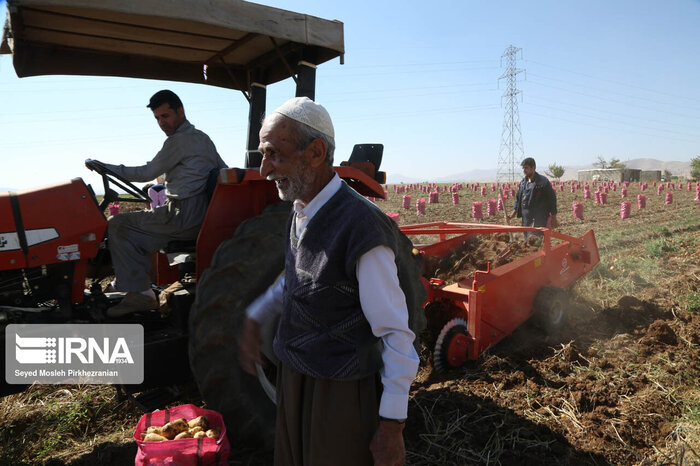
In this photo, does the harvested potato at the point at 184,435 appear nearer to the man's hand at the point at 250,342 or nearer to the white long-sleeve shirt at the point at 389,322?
the man's hand at the point at 250,342

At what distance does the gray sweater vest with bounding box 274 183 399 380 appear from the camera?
1415 mm

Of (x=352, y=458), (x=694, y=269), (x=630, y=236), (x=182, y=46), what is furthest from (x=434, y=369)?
(x=630, y=236)

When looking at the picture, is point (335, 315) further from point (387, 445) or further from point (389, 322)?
point (387, 445)

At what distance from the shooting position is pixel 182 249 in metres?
3.31

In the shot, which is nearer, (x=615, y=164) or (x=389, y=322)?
(x=389, y=322)

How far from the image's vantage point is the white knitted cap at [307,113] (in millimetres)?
1470

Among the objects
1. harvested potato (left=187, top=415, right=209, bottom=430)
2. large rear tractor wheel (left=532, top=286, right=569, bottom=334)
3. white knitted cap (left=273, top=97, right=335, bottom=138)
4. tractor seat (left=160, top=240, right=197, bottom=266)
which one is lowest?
harvested potato (left=187, top=415, right=209, bottom=430)

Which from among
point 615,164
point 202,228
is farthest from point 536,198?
point 615,164

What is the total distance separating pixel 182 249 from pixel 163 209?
332mm

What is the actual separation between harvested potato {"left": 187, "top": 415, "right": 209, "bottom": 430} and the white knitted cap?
5.82ft

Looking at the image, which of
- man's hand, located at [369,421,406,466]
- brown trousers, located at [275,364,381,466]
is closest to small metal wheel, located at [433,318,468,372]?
brown trousers, located at [275,364,381,466]

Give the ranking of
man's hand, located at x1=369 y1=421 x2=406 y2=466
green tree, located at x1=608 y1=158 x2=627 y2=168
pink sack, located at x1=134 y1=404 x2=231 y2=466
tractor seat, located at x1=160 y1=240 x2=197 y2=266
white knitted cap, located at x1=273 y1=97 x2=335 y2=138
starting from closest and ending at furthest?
man's hand, located at x1=369 y1=421 x2=406 y2=466 < white knitted cap, located at x1=273 y1=97 x2=335 y2=138 < pink sack, located at x1=134 y1=404 x2=231 y2=466 < tractor seat, located at x1=160 y1=240 x2=197 y2=266 < green tree, located at x1=608 y1=158 x2=627 y2=168
